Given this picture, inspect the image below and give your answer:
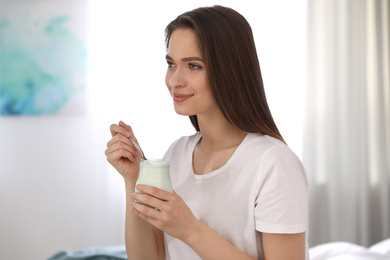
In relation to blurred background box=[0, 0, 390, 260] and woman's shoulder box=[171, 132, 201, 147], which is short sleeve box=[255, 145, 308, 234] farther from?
blurred background box=[0, 0, 390, 260]

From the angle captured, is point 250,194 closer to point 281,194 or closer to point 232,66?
point 281,194

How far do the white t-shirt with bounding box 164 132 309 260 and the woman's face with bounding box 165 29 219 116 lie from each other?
0.19m

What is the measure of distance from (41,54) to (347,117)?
2.67 m

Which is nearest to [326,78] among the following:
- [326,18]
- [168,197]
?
[326,18]

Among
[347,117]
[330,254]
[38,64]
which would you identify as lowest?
[330,254]

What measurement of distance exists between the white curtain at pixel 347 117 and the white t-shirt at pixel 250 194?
9.07 feet

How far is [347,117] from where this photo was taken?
13.7ft

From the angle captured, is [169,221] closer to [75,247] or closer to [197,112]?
[197,112]

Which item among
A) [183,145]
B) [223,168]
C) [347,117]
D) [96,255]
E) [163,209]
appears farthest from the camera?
[347,117]

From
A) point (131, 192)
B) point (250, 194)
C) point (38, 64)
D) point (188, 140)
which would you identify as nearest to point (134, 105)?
point (38, 64)

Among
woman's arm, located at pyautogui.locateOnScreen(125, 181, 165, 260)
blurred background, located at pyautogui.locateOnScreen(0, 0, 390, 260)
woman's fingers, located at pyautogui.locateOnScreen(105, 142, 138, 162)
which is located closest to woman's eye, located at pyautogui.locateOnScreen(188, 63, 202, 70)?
woman's fingers, located at pyautogui.locateOnScreen(105, 142, 138, 162)

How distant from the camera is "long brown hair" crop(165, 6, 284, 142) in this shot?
138cm

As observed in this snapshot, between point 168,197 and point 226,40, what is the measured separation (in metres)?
0.48

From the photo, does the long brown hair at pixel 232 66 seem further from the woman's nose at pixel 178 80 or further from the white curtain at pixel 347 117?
the white curtain at pixel 347 117
